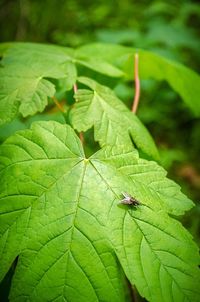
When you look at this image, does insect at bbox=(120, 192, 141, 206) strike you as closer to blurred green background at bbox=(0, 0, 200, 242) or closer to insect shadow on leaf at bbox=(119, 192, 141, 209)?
insect shadow on leaf at bbox=(119, 192, 141, 209)

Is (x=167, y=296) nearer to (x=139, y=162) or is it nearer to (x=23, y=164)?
(x=139, y=162)

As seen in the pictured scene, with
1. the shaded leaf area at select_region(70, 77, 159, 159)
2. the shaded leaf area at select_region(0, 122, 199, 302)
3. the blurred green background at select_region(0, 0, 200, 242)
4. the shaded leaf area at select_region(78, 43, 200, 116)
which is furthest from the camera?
the blurred green background at select_region(0, 0, 200, 242)

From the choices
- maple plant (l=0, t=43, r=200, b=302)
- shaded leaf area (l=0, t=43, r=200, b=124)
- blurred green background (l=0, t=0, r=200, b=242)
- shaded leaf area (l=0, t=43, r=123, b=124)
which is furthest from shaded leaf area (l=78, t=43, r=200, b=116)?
blurred green background (l=0, t=0, r=200, b=242)

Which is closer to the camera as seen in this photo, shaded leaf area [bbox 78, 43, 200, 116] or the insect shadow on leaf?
the insect shadow on leaf

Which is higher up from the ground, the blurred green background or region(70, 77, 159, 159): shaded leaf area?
the blurred green background

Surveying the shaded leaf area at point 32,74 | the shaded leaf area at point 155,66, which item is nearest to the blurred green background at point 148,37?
the shaded leaf area at point 155,66

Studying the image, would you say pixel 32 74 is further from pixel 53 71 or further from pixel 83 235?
pixel 83 235

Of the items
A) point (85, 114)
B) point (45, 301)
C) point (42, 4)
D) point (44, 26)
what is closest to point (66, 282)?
point (45, 301)
